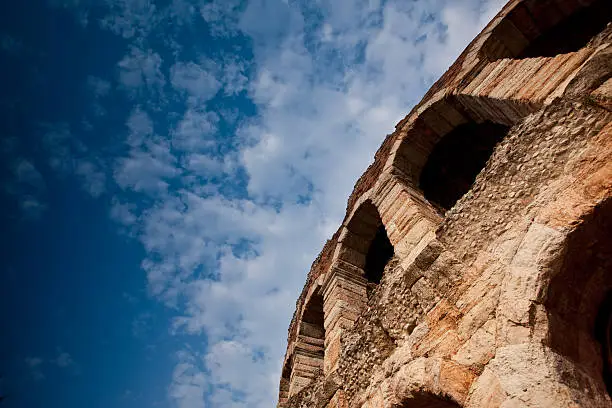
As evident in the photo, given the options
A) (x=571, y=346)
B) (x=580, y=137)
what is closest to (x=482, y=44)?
(x=580, y=137)

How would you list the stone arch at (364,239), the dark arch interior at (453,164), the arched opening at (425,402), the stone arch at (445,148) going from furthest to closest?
the dark arch interior at (453,164) < the stone arch at (445,148) < the stone arch at (364,239) < the arched opening at (425,402)

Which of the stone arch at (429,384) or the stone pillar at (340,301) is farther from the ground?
the stone pillar at (340,301)

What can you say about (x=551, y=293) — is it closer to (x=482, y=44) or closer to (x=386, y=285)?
(x=386, y=285)

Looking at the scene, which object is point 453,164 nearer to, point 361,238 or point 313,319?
point 361,238

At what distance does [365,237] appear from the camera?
6.59m

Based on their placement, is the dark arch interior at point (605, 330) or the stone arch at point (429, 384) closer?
the dark arch interior at point (605, 330)

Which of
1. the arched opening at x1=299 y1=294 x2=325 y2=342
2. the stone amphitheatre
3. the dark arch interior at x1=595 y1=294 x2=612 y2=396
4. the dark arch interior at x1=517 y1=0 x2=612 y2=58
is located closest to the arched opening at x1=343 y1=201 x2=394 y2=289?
the arched opening at x1=299 y1=294 x2=325 y2=342

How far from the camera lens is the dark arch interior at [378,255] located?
270 inches

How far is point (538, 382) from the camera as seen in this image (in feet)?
6.28

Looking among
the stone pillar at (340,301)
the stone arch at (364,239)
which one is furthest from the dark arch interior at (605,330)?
the stone pillar at (340,301)

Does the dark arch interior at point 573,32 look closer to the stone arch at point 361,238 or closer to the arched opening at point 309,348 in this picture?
the stone arch at point 361,238

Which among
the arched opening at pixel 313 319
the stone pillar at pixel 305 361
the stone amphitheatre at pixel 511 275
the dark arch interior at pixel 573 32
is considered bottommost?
the stone amphitheatre at pixel 511 275

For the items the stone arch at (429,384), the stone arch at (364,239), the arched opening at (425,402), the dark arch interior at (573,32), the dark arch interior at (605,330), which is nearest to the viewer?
the dark arch interior at (605,330)

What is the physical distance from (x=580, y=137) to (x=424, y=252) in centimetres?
133
